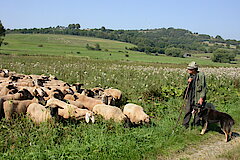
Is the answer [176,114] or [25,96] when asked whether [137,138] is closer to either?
[176,114]

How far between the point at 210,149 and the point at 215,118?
1.45m

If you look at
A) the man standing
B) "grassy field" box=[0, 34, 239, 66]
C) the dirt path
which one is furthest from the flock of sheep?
"grassy field" box=[0, 34, 239, 66]

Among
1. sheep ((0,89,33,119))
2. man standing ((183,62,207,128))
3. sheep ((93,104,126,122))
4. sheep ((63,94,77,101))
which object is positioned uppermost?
man standing ((183,62,207,128))

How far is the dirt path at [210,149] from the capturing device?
22.6 ft

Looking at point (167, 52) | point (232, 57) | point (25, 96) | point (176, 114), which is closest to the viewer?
point (25, 96)

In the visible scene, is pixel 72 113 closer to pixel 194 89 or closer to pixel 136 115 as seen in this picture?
pixel 136 115

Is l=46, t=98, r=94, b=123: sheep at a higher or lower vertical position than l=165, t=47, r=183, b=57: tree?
lower

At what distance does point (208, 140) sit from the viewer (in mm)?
8289

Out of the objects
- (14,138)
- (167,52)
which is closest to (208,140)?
(14,138)

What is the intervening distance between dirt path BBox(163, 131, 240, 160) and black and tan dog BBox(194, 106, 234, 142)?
0.89 ft

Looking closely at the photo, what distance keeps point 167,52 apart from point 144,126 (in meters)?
88.5

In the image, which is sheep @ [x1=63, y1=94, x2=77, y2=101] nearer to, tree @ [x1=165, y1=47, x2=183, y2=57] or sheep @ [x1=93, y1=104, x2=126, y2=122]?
sheep @ [x1=93, y1=104, x2=126, y2=122]

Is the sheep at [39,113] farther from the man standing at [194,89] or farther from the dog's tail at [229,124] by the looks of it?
the dog's tail at [229,124]

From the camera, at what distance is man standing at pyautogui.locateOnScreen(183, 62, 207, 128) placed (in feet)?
28.4
